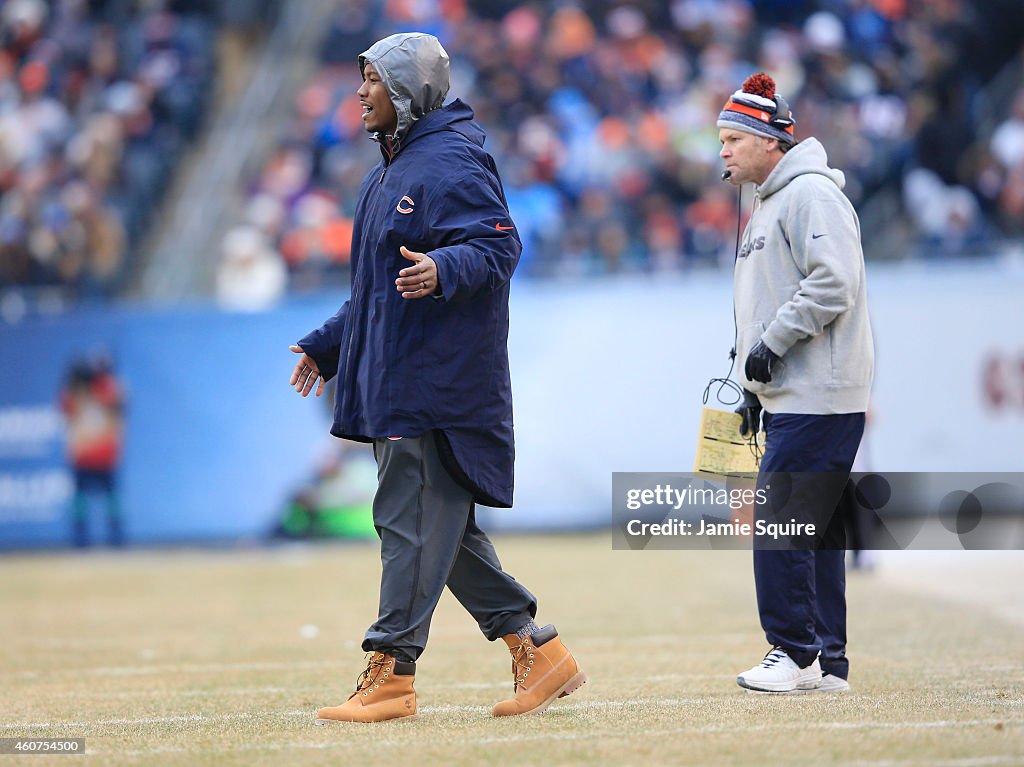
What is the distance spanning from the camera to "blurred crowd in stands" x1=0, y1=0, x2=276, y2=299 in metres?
16.7

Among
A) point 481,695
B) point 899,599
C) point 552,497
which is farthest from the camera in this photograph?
point 552,497

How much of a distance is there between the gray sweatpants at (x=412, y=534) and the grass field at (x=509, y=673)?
1.11ft

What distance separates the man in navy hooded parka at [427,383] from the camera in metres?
5.56

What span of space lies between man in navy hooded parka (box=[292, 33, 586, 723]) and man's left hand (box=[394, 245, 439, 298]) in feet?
0.11

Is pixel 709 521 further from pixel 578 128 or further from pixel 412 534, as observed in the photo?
pixel 578 128

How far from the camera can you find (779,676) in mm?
6027

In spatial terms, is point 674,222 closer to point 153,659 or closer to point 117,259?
point 117,259

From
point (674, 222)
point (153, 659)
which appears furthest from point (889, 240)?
point (153, 659)

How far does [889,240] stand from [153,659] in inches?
375

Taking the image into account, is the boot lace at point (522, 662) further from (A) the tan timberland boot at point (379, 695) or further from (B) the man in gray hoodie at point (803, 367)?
(B) the man in gray hoodie at point (803, 367)

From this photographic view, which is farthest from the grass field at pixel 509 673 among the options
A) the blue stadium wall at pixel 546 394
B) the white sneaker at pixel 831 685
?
the blue stadium wall at pixel 546 394

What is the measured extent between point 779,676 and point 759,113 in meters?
2.18

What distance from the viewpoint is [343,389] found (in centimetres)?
577

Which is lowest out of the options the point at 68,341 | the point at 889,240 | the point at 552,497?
the point at 552,497
